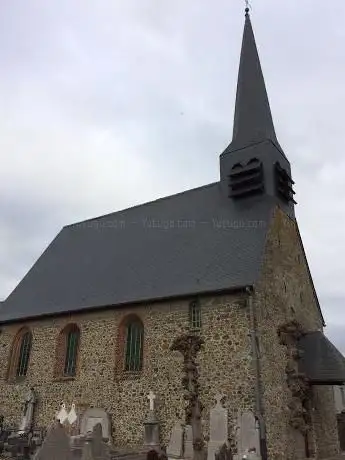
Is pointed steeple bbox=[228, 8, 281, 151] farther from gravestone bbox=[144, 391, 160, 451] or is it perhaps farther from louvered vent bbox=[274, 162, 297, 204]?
gravestone bbox=[144, 391, 160, 451]

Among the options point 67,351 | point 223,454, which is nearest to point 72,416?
point 67,351

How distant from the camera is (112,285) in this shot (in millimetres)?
15508

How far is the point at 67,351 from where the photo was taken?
50.2 feet

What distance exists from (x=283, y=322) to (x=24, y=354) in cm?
956

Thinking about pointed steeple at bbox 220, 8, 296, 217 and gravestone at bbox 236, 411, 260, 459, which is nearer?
gravestone at bbox 236, 411, 260, 459

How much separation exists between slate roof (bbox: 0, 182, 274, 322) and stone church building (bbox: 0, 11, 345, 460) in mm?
58

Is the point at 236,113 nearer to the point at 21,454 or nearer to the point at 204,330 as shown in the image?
the point at 204,330

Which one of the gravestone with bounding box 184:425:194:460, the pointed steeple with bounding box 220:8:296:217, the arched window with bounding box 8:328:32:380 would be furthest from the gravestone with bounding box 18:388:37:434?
the pointed steeple with bounding box 220:8:296:217

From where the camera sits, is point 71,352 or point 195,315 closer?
point 195,315

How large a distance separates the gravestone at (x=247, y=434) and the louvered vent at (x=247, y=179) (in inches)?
305

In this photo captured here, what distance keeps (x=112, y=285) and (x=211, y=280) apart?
413 centimetres

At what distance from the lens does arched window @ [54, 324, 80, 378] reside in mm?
14930

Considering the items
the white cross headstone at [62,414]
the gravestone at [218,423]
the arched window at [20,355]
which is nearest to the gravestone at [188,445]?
the gravestone at [218,423]

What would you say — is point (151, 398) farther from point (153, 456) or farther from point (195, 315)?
point (153, 456)
